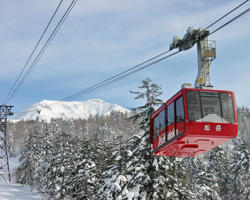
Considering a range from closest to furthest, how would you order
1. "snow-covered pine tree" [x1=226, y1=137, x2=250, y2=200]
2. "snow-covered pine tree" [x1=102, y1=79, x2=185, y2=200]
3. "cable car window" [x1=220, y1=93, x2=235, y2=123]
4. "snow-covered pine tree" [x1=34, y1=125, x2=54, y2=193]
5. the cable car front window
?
the cable car front window, "cable car window" [x1=220, y1=93, x2=235, y2=123], "snow-covered pine tree" [x1=102, y1=79, x2=185, y2=200], "snow-covered pine tree" [x1=226, y1=137, x2=250, y2=200], "snow-covered pine tree" [x1=34, y1=125, x2=54, y2=193]

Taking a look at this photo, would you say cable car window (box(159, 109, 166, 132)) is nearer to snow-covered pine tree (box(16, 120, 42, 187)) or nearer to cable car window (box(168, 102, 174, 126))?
cable car window (box(168, 102, 174, 126))

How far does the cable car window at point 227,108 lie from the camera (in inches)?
588

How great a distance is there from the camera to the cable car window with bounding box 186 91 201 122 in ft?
47.7

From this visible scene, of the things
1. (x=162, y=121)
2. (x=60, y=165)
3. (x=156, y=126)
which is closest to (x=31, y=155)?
(x=60, y=165)

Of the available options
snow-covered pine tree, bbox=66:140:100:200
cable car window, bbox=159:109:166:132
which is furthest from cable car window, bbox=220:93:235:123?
snow-covered pine tree, bbox=66:140:100:200

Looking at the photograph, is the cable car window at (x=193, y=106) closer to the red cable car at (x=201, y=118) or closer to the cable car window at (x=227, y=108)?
the red cable car at (x=201, y=118)

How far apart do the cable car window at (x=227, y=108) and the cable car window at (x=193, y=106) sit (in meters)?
1.17

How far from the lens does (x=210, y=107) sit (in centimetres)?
1486

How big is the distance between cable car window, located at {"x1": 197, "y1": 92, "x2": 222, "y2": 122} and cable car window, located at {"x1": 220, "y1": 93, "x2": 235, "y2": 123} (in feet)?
0.64

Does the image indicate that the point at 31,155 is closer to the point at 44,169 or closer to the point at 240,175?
the point at 44,169

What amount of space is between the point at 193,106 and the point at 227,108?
1.68m

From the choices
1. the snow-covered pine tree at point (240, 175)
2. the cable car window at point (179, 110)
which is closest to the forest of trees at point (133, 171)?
the snow-covered pine tree at point (240, 175)

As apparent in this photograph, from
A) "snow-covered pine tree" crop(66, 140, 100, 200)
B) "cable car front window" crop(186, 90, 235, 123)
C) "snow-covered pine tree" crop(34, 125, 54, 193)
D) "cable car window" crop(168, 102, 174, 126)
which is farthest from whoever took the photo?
"snow-covered pine tree" crop(34, 125, 54, 193)

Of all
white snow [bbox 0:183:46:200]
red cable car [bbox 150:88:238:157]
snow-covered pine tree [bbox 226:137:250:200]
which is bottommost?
white snow [bbox 0:183:46:200]
